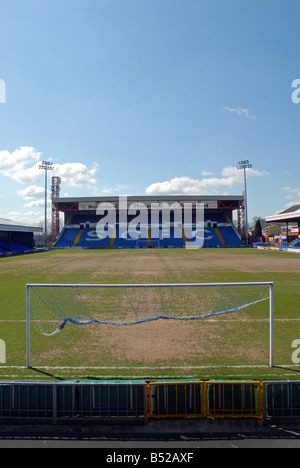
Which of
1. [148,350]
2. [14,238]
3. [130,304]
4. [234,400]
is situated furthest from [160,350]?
[14,238]

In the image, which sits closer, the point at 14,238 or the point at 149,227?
the point at 14,238

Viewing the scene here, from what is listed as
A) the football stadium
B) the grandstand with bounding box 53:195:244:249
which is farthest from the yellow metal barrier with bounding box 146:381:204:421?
the grandstand with bounding box 53:195:244:249

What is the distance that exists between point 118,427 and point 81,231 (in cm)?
6835

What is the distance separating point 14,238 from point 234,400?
202ft

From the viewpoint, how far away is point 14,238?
59.2 meters

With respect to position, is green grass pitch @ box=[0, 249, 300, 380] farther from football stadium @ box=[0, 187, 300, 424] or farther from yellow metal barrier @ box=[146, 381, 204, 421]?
yellow metal barrier @ box=[146, 381, 204, 421]

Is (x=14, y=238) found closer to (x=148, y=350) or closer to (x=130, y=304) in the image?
(x=130, y=304)

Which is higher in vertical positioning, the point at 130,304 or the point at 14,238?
the point at 14,238

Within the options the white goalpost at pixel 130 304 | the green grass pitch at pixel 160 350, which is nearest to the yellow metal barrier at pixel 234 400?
the green grass pitch at pixel 160 350

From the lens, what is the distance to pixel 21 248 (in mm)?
58125

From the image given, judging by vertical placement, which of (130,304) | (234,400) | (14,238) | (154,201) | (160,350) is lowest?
(160,350)

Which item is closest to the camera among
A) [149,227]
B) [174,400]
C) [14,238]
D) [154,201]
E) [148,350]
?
[174,400]
